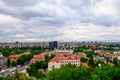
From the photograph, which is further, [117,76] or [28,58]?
[28,58]

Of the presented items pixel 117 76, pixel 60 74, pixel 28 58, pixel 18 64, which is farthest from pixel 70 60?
pixel 117 76

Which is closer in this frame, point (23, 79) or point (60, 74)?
point (23, 79)

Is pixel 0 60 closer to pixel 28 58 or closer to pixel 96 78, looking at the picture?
pixel 28 58

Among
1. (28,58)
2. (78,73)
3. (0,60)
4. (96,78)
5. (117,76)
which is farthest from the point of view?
(28,58)

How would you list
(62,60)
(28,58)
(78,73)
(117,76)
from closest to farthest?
1. (117,76)
2. (78,73)
3. (62,60)
4. (28,58)

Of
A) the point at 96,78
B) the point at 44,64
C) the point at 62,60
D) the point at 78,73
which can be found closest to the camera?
the point at 96,78

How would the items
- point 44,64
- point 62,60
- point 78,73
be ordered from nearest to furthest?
point 78,73, point 44,64, point 62,60

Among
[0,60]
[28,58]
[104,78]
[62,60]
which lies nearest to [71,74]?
[104,78]

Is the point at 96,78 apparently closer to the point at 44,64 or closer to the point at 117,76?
the point at 117,76
